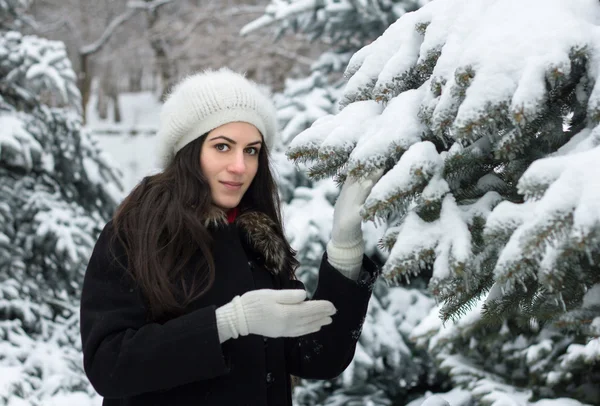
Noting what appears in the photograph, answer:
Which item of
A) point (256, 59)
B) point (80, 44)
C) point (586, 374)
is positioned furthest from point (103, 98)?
point (586, 374)

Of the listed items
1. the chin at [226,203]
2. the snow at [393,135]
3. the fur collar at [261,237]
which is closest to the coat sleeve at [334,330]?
the fur collar at [261,237]

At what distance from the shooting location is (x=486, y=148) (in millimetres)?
1271

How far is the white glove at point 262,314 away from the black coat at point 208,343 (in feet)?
0.15

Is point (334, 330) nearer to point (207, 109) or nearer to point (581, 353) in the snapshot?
point (207, 109)

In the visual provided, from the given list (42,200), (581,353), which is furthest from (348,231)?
(42,200)

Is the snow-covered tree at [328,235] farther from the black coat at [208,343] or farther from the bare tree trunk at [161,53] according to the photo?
the bare tree trunk at [161,53]

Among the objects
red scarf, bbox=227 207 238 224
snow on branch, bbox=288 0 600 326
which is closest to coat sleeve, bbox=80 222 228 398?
red scarf, bbox=227 207 238 224

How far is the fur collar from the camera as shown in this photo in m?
2.06

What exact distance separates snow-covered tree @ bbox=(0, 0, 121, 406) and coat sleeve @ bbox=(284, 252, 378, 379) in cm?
231

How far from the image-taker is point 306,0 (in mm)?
4375

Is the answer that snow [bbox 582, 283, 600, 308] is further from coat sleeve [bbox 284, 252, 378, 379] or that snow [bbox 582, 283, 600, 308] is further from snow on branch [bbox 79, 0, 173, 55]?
snow on branch [bbox 79, 0, 173, 55]

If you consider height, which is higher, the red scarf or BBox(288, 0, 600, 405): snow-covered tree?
BBox(288, 0, 600, 405): snow-covered tree

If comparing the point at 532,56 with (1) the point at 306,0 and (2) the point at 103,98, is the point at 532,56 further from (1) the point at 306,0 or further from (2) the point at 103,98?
(2) the point at 103,98

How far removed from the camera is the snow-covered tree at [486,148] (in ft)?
3.15
